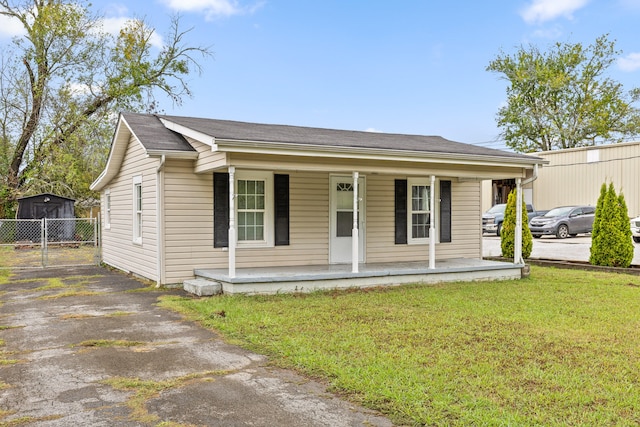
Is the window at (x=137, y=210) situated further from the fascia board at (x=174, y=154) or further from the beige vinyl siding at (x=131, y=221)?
the fascia board at (x=174, y=154)

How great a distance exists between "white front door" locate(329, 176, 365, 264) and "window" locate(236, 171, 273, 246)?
1.36m

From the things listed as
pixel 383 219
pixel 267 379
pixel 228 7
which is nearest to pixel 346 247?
pixel 383 219

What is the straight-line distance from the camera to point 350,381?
4207 mm

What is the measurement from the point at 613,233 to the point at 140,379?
37.9 ft

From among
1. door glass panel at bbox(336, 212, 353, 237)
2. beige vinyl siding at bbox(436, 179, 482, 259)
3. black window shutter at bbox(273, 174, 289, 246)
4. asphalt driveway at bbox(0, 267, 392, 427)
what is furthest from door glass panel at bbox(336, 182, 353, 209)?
asphalt driveway at bbox(0, 267, 392, 427)

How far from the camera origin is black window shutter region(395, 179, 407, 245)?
1140 cm

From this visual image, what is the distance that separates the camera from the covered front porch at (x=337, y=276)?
8555mm

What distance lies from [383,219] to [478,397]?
7557 millimetres

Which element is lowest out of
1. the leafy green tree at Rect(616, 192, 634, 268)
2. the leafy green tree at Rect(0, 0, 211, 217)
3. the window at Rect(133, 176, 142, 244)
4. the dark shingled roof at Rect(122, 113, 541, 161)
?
the leafy green tree at Rect(616, 192, 634, 268)

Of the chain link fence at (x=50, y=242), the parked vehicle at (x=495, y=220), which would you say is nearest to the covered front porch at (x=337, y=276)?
the chain link fence at (x=50, y=242)

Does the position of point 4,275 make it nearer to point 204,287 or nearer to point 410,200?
point 204,287

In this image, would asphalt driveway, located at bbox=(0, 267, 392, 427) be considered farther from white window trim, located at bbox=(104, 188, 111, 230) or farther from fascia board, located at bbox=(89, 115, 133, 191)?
white window trim, located at bbox=(104, 188, 111, 230)

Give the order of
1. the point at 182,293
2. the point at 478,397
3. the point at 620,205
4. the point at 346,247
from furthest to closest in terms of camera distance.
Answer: the point at 620,205 → the point at 346,247 → the point at 182,293 → the point at 478,397

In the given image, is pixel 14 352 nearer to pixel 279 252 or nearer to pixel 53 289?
Answer: pixel 53 289
